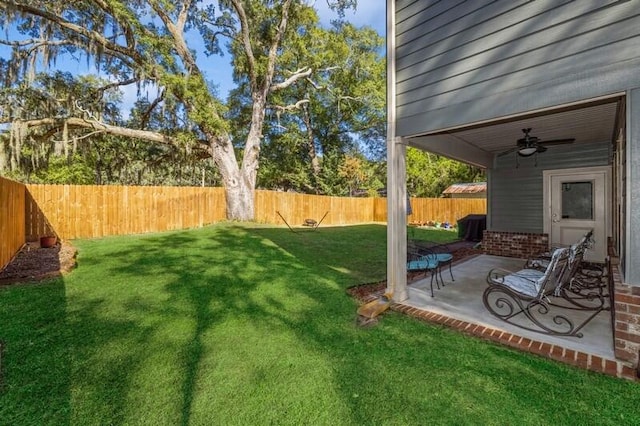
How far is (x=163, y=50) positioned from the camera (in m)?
9.99

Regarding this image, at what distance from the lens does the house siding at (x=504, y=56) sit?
7.36 feet

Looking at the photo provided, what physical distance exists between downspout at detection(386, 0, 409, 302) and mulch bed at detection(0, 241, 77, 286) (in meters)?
5.14

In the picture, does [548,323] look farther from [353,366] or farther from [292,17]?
[292,17]

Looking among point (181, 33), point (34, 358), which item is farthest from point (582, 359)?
point (181, 33)

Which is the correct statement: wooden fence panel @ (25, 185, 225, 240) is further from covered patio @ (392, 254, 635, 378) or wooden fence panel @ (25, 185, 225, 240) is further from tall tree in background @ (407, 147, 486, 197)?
tall tree in background @ (407, 147, 486, 197)

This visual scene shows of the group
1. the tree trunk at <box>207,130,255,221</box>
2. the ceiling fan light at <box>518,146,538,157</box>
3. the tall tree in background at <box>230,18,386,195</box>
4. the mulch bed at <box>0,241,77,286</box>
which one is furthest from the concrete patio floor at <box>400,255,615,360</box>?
the tall tree in background at <box>230,18,386,195</box>

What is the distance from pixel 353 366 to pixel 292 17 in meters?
14.7

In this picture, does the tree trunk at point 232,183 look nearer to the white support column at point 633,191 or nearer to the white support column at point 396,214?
the white support column at point 396,214

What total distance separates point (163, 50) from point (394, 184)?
1034cm

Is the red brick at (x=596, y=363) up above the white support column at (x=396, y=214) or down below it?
below

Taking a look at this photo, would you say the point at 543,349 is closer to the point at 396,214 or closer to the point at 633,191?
the point at 633,191

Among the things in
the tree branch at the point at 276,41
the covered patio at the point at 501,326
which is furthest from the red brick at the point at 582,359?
the tree branch at the point at 276,41

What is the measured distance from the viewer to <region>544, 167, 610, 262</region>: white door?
19.0 ft

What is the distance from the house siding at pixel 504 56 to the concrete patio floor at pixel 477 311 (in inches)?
83.8
